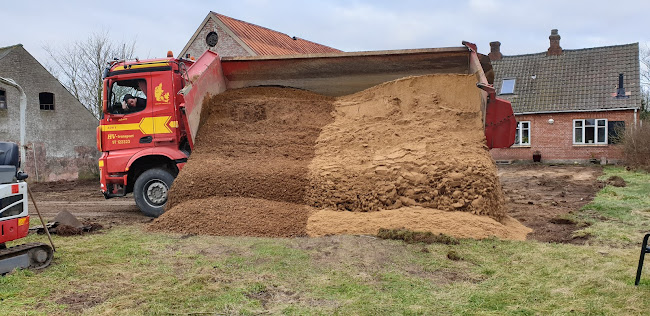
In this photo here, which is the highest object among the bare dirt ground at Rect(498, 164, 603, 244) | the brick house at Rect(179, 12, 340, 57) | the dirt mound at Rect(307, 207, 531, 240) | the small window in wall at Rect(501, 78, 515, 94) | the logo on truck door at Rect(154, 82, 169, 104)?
the brick house at Rect(179, 12, 340, 57)

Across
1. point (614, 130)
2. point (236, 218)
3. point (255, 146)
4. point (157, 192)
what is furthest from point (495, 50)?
point (236, 218)

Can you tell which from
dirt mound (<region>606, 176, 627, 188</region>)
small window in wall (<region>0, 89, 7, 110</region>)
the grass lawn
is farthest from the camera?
small window in wall (<region>0, 89, 7, 110</region>)

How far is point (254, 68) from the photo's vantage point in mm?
9289

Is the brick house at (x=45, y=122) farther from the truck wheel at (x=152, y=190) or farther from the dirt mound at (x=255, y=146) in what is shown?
the dirt mound at (x=255, y=146)

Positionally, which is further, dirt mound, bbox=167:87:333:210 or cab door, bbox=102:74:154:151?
cab door, bbox=102:74:154:151

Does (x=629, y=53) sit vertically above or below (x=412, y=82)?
above

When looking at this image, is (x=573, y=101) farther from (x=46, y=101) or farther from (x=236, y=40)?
(x=46, y=101)

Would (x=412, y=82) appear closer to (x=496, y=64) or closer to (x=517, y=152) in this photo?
(x=517, y=152)

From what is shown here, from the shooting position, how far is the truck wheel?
8773 mm

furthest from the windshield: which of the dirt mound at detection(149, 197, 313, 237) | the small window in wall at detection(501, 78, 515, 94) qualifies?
the small window in wall at detection(501, 78, 515, 94)

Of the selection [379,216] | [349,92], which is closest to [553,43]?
[349,92]

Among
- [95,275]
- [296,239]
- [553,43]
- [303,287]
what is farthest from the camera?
[553,43]

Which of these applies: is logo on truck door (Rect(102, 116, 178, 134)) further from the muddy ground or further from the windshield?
the muddy ground

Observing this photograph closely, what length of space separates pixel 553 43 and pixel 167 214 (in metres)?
26.7
